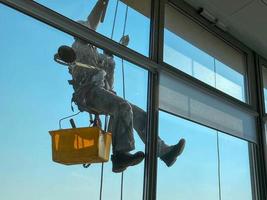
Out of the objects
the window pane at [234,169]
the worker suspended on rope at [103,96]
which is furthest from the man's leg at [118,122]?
the window pane at [234,169]

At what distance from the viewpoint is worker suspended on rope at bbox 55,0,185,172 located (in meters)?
2.40

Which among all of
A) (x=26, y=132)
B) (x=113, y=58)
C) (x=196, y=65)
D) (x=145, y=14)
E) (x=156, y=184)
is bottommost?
(x=156, y=184)

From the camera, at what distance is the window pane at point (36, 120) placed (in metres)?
2.01

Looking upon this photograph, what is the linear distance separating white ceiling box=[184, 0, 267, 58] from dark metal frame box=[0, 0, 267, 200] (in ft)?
0.30

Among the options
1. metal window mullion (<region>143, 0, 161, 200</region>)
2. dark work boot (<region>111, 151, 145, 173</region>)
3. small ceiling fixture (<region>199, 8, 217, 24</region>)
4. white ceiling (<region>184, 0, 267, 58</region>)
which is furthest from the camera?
small ceiling fixture (<region>199, 8, 217, 24</region>)

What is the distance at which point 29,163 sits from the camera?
2.04m

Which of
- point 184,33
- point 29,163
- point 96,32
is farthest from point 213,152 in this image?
point 29,163

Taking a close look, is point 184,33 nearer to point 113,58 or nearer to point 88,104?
point 113,58

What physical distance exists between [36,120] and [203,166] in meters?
1.43

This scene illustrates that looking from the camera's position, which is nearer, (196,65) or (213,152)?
(213,152)

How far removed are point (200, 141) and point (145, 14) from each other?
1125 millimetres

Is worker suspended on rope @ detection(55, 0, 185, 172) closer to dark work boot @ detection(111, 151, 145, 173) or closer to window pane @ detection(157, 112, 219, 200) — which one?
dark work boot @ detection(111, 151, 145, 173)

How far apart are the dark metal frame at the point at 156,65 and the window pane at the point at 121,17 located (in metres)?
0.06

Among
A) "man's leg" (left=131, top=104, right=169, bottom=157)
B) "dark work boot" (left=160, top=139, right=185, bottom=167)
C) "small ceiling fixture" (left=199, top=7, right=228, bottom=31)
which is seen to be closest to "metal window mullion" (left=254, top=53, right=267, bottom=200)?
"small ceiling fixture" (left=199, top=7, right=228, bottom=31)
